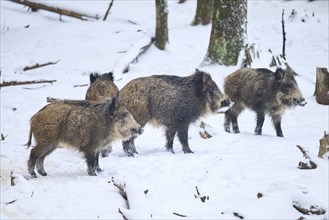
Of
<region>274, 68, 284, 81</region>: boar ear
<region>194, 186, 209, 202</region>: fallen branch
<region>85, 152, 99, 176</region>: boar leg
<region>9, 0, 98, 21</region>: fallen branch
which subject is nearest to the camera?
<region>194, 186, 209, 202</region>: fallen branch

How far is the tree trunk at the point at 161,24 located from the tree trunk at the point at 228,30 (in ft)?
12.2

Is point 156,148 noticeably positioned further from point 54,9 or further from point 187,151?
point 54,9

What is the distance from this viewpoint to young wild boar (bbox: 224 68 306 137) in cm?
1070

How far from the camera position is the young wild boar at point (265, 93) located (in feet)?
35.1

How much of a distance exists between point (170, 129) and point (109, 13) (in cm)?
1538

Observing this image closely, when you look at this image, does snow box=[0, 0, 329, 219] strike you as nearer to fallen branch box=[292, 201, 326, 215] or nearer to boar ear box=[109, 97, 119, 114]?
fallen branch box=[292, 201, 326, 215]

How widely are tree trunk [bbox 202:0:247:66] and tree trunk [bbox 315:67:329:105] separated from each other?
2512 mm

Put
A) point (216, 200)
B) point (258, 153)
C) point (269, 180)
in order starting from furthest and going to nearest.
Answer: point (258, 153) < point (269, 180) < point (216, 200)

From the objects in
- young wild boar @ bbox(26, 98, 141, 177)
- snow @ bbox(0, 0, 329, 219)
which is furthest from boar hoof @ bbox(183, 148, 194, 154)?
young wild boar @ bbox(26, 98, 141, 177)

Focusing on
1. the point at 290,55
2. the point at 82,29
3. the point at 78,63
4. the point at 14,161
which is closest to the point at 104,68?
the point at 78,63

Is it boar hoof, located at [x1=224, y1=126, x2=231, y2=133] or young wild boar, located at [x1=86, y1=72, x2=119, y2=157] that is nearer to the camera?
young wild boar, located at [x1=86, y1=72, x2=119, y2=157]

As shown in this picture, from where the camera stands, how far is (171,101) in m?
9.34

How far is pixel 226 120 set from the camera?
11.0 metres

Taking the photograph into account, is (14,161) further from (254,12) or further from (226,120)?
(254,12)
